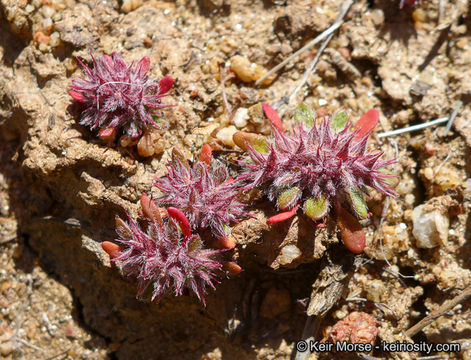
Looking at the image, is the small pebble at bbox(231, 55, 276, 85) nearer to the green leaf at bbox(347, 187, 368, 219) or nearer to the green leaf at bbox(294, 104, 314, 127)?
the green leaf at bbox(294, 104, 314, 127)

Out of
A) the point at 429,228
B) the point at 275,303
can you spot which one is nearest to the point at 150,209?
the point at 275,303

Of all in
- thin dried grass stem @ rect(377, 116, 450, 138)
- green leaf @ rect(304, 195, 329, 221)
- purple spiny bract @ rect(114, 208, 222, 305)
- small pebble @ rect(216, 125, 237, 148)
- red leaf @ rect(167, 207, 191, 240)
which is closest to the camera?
red leaf @ rect(167, 207, 191, 240)

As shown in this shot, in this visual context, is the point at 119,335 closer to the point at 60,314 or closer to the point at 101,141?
the point at 60,314

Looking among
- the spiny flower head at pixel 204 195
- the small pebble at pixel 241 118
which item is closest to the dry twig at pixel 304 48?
the small pebble at pixel 241 118

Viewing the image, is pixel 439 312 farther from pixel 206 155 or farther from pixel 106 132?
pixel 106 132

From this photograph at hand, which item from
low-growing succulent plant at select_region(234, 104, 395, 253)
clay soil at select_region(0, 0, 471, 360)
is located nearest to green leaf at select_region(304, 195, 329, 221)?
low-growing succulent plant at select_region(234, 104, 395, 253)

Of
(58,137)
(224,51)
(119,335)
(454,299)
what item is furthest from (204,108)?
(454,299)

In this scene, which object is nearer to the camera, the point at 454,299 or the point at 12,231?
the point at 454,299
